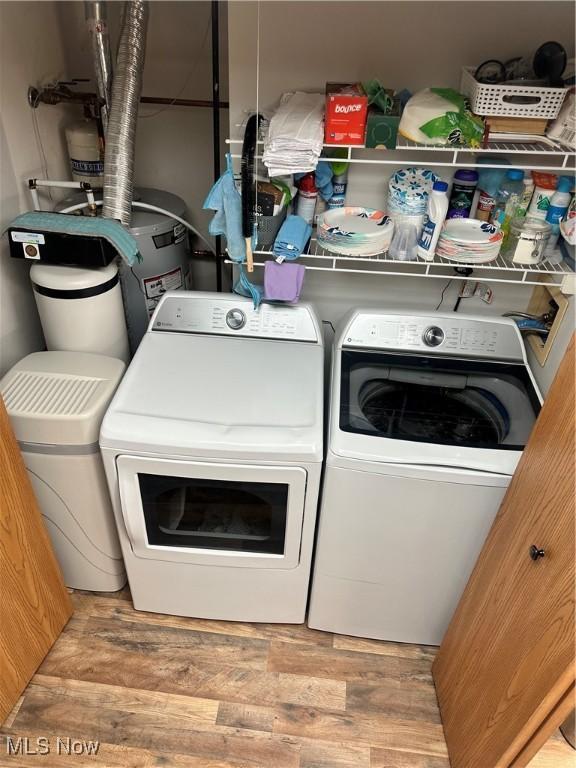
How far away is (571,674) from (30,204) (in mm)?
1943

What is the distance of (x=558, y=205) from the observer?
1.54m

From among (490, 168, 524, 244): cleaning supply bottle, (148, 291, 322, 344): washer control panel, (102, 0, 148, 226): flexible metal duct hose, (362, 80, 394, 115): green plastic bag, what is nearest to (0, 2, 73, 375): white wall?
(102, 0, 148, 226): flexible metal duct hose

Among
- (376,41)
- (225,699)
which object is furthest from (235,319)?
(225,699)

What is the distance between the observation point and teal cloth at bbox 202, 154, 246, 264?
5.15ft

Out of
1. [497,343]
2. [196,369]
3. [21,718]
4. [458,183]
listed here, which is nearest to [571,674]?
[497,343]

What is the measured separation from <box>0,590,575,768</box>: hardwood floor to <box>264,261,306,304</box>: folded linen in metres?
1.10

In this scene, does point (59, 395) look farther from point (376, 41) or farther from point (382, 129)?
point (376, 41)

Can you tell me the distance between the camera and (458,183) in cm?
161

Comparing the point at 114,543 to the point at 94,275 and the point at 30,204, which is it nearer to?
the point at 94,275

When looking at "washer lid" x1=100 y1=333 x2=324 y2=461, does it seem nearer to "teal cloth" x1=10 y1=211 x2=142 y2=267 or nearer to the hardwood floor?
"teal cloth" x1=10 y1=211 x2=142 y2=267

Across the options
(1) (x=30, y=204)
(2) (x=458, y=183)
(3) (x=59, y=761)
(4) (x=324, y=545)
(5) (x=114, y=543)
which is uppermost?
(2) (x=458, y=183)

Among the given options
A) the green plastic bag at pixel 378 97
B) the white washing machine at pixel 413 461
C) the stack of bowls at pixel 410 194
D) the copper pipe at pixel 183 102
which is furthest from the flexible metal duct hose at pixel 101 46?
the white washing machine at pixel 413 461

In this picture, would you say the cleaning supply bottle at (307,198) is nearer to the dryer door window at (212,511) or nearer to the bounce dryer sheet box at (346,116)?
the bounce dryer sheet box at (346,116)

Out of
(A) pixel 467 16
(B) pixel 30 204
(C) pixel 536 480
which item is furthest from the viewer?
(B) pixel 30 204
